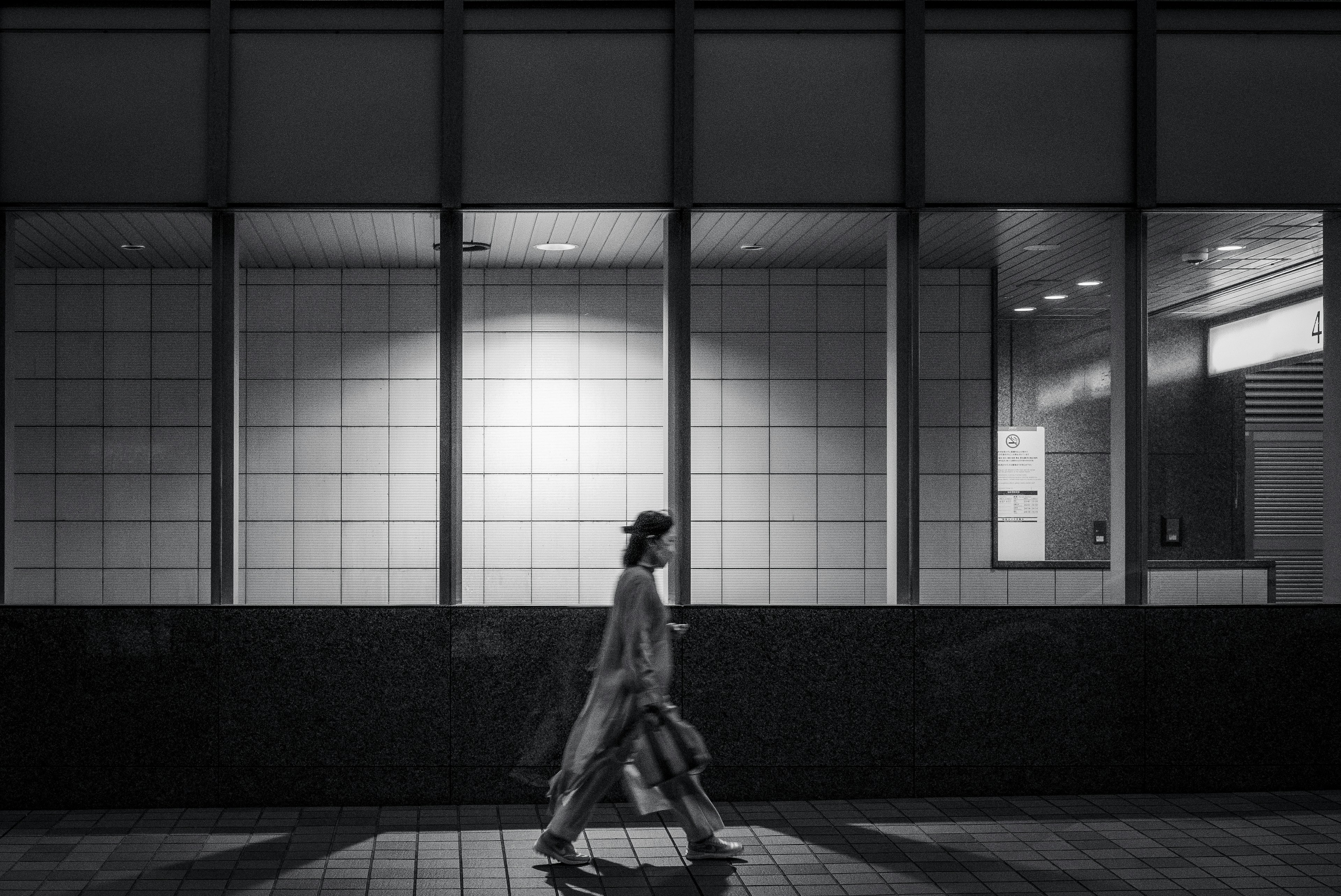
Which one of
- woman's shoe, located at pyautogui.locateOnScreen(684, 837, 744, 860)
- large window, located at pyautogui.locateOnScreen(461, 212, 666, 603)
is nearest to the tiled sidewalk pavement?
woman's shoe, located at pyautogui.locateOnScreen(684, 837, 744, 860)

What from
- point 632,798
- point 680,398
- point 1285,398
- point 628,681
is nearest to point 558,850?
point 632,798

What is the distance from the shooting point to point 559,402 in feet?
29.6

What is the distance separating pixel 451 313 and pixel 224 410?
1427mm

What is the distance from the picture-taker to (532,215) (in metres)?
8.04

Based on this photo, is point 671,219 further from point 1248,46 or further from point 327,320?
point 1248,46

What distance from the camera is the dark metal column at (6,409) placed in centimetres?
777

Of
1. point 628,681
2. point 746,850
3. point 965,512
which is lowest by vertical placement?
point 746,850

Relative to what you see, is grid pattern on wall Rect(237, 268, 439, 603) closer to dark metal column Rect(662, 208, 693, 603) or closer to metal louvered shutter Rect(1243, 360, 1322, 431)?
dark metal column Rect(662, 208, 693, 603)

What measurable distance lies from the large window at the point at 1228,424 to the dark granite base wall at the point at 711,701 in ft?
1.06

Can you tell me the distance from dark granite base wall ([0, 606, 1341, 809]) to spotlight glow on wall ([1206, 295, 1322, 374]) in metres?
1.56

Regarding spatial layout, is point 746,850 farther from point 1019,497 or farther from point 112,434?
point 112,434

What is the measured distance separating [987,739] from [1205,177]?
3.58 meters

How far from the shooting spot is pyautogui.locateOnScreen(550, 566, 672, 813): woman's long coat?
251 inches

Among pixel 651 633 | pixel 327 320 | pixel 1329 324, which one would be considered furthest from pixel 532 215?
pixel 1329 324
